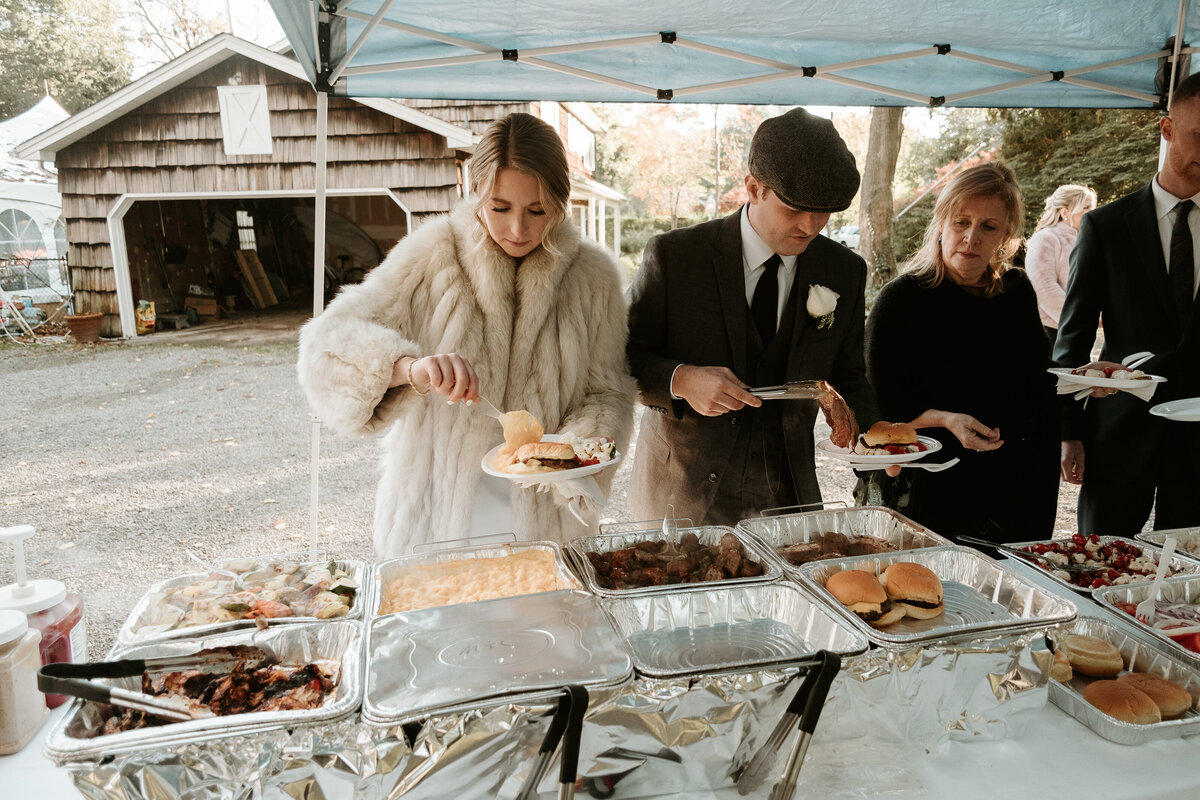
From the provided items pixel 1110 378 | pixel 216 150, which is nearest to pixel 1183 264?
pixel 1110 378

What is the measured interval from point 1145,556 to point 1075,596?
1.34 feet

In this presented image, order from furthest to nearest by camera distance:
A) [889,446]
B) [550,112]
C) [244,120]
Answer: [550,112] → [244,120] → [889,446]

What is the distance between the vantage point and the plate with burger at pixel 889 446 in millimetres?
2059

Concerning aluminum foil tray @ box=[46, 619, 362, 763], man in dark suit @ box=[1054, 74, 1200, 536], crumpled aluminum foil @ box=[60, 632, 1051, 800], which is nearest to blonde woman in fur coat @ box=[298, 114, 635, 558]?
aluminum foil tray @ box=[46, 619, 362, 763]

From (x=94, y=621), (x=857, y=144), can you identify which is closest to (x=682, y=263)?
(x=94, y=621)

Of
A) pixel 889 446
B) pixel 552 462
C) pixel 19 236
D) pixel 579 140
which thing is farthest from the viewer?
pixel 579 140

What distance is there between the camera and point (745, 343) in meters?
2.51

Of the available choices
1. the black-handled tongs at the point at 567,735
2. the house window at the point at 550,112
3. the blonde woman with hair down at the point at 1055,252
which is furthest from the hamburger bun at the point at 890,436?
the house window at the point at 550,112

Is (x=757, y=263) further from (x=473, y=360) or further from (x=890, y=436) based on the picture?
(x=473, y=360)

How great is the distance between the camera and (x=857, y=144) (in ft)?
100

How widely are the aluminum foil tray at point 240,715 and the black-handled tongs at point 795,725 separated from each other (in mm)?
736

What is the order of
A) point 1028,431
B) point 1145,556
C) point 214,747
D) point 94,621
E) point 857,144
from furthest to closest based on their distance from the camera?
point 857,144
point 94,621
point 1028,431
point 1145,556
point 214,747

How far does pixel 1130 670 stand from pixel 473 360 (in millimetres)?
1926

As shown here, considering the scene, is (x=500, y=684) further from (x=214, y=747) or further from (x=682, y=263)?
(x=682, y=263)
